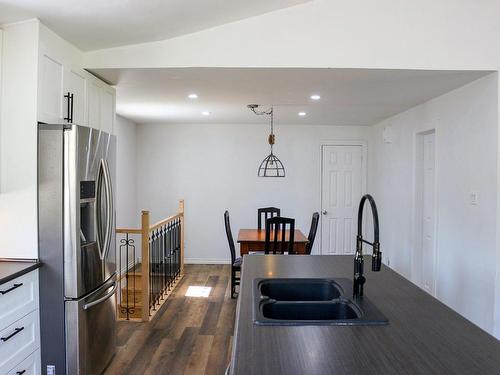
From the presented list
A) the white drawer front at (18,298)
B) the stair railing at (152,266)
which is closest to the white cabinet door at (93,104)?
the stair railing at (152,266)

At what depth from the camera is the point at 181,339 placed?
354 cm

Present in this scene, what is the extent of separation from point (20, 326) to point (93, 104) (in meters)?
1.78

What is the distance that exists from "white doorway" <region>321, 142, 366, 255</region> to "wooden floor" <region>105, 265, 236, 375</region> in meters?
2.46

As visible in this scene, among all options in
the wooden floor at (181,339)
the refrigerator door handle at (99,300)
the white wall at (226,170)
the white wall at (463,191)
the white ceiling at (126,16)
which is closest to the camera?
the white ceiling at (126,16)

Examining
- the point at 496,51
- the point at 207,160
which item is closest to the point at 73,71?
the point at 496,51

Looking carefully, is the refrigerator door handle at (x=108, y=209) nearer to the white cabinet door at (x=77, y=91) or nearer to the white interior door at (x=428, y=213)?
the white cabinet door at (x=77, y=91)

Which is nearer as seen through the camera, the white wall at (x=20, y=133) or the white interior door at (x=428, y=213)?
the white wall at (x=20, y=133)

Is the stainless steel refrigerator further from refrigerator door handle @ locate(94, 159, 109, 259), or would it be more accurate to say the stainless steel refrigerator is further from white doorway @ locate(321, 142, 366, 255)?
white doorway @ locate(321, 142, 366, 255)

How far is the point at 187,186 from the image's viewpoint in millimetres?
6613

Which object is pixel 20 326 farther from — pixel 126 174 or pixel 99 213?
pixel 126 174

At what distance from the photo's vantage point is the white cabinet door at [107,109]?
3.43 meters

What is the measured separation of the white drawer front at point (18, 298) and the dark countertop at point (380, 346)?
1349 millimetres

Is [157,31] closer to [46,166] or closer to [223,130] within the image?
[46,166]

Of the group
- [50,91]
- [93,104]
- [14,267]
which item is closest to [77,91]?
[93,104]
